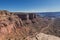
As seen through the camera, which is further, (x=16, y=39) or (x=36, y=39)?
(x=36, y=39)

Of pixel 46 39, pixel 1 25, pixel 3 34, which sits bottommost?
pixel 46 39

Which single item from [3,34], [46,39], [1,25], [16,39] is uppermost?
[1,25]

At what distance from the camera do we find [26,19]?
84938mm

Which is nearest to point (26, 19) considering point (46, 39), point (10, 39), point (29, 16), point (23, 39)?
point (29, 16)

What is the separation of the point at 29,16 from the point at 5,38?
59137mm

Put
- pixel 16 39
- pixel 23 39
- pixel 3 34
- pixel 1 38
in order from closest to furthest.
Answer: pixel 1 38 < pixel 3 34 < pixel 16 39 < pixel 23 39

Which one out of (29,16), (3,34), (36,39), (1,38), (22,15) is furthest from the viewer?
(29,16)

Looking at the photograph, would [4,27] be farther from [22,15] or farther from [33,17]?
[33,17]

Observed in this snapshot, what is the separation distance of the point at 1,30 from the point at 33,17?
61387 millimetres

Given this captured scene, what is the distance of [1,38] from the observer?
34.4m

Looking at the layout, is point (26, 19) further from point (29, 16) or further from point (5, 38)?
point (5, 38)

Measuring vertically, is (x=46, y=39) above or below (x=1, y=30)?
below

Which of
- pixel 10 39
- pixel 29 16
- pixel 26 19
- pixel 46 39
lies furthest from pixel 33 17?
pixel 10 39

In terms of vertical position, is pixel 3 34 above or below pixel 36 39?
above
